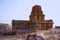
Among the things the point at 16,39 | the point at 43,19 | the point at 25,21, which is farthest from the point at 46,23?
the point at 16,39

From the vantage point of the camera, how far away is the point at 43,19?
22.0 m

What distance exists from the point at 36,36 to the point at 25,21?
1730 centimetres

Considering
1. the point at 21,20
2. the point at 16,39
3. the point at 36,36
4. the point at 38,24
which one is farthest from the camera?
the point at 21,20

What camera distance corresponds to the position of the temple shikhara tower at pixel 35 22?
66.4ft

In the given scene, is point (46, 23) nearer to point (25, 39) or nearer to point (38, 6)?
point (38, 6)

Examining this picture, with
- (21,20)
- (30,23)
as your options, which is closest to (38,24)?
(30,23)

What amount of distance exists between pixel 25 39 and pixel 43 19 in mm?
18426

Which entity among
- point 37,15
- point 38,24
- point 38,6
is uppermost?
point 38,6

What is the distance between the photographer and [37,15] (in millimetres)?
21781

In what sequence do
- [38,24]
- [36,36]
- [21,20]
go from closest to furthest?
[36,36] < [38,24] < [21,20]

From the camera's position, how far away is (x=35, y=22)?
1991 centimetres

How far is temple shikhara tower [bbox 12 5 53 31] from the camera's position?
20.2m

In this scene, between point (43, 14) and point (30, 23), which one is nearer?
point (30, 23)

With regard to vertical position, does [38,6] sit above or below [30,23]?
above
